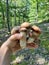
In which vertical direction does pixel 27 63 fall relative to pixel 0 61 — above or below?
below

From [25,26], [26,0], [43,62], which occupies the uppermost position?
[25,26]

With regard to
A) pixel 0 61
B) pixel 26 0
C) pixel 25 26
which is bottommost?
pixel 26 0

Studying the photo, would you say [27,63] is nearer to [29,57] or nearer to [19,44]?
[29,57]

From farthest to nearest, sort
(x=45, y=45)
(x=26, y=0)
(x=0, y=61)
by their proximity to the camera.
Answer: (x=26, y=0), (x=45, y=45), (x=0, y=61)

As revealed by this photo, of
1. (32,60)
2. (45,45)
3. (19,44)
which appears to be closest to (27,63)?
(32,60)

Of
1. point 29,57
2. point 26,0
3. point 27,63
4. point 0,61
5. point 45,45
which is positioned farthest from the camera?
point 26,0

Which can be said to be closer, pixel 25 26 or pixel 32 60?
pixel 25 26

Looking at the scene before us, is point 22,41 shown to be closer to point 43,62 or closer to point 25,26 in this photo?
point 25,26

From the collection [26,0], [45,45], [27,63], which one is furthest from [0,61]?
[26,0]

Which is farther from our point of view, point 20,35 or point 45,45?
point 45,45
